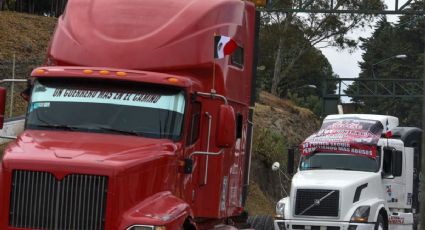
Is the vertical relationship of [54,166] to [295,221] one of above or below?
above

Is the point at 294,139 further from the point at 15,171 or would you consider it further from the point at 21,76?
the point at 15,171

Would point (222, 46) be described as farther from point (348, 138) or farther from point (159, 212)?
point (348, 138)

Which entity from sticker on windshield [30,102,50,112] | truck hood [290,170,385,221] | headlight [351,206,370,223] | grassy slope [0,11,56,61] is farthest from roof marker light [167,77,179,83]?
grassy slope [0,11,56,61]

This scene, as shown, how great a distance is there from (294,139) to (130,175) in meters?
32.4

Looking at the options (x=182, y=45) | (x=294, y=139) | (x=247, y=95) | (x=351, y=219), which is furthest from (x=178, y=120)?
(x=294, y=139)

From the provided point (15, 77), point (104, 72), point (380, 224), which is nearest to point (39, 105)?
point (104, 72)

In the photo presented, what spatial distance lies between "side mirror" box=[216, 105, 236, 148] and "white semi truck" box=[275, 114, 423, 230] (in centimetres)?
688

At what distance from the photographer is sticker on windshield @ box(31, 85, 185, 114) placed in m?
10.2

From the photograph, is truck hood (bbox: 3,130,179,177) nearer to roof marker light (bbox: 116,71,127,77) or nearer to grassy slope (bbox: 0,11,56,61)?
roof marker light (bbox: 116,71,127,77)

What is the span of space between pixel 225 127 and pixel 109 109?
1.45 metres

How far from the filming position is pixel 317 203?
16.9 metres

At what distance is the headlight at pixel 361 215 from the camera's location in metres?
16.5

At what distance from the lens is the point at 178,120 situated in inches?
404

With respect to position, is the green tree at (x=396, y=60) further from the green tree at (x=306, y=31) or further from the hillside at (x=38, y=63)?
the hillside at (x=38, y=63)
